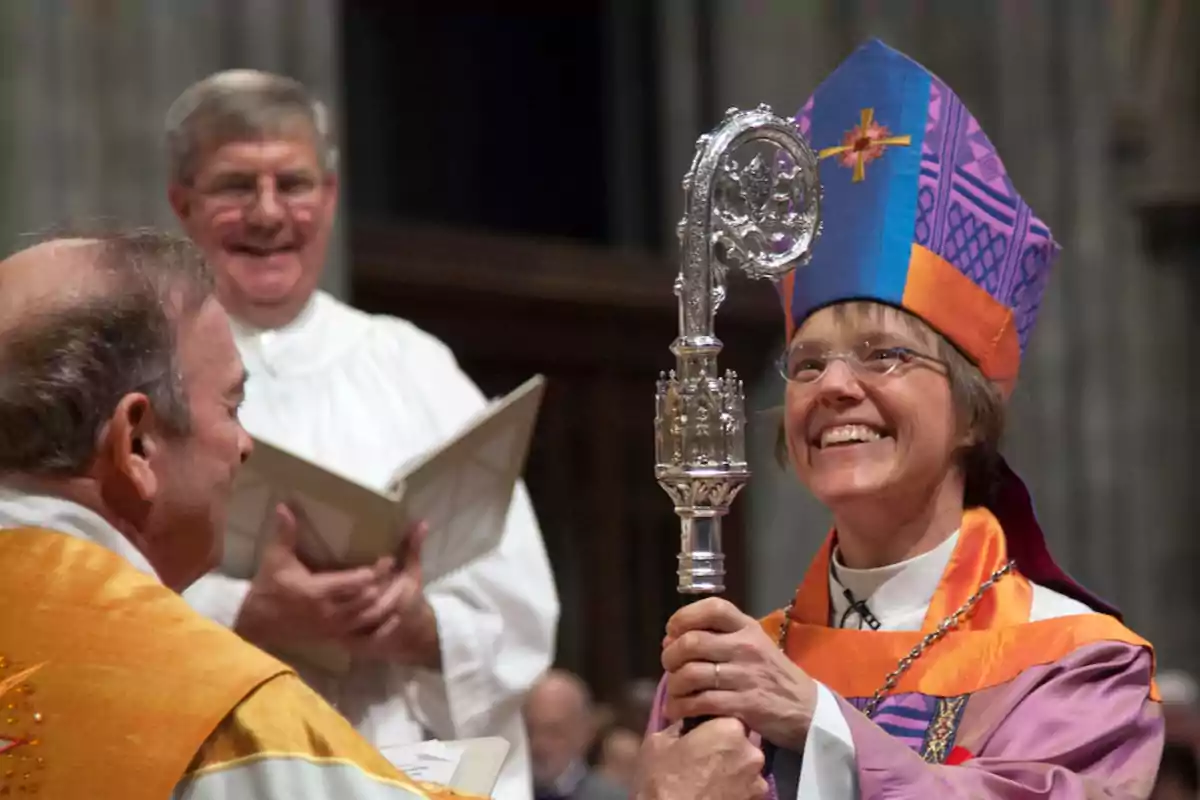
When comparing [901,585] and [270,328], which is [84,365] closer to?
[901,585]

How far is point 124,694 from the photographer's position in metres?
2.31

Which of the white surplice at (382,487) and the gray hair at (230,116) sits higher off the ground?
the gray hair at (230,116)

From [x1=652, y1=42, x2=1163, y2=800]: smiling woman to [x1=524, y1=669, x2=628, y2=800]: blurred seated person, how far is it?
3.02 meters

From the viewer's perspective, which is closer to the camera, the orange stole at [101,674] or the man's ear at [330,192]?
the orange stole at [101,674]

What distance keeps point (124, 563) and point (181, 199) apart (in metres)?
1.65

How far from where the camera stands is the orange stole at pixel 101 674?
2283mm

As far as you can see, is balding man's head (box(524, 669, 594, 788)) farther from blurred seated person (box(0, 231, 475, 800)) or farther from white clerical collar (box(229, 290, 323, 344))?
blurred seated person (box(0, 231, 475, 800))

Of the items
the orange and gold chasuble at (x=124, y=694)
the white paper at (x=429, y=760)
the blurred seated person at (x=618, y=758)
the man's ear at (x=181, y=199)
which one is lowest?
the blurred seated person at (x=618, y=758)

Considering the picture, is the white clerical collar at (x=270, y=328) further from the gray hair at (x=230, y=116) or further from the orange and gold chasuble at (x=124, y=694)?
the orange and gold chasuble at (x=124, y=694)

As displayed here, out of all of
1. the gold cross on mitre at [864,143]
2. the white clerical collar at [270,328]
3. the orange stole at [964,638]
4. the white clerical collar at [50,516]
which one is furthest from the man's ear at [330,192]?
the white clerical collar at [50,516]

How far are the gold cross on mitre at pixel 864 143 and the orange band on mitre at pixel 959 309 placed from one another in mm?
180

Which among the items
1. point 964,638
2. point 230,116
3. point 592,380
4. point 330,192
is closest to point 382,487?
point 330,192

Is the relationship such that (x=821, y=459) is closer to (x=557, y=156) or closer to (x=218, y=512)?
(x=218, y=512)

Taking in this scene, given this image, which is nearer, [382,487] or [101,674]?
[101,674]
